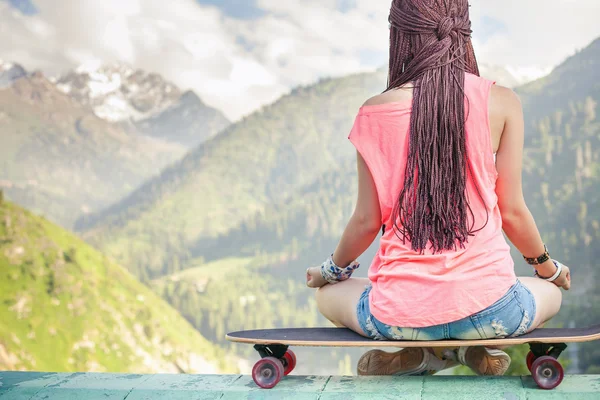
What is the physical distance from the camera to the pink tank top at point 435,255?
5.30 ft

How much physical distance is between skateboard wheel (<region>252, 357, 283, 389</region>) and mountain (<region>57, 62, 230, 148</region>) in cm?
2602

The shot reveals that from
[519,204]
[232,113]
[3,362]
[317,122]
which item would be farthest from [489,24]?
[519,204]

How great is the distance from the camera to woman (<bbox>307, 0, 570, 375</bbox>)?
1.63m

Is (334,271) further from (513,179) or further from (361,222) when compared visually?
(513,179)

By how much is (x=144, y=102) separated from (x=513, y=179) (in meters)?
37.6

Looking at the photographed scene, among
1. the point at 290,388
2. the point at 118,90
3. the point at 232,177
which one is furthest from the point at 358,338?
the point at 232,177

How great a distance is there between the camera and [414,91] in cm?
165

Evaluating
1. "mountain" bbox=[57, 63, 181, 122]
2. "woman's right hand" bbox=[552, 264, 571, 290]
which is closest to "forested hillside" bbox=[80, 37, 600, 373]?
"mountain" bbox=[57, 63, 181, 122]

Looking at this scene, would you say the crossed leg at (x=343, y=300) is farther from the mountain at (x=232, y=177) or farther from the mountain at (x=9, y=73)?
the mountain at (x=232, y=177)

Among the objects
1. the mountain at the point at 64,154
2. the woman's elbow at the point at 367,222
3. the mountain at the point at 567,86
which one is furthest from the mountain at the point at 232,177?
the woman's elbow at the point at 367,222

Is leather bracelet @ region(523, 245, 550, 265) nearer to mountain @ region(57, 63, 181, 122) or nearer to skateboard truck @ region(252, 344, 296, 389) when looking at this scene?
skateboard truck @ region(252, 344, 296, 389)

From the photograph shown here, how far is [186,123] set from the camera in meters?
35.9

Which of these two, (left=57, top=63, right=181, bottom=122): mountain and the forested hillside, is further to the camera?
(left=57, top=63, right=181, bottom=122): mountain

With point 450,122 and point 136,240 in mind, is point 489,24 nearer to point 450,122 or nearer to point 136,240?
point 136,240
